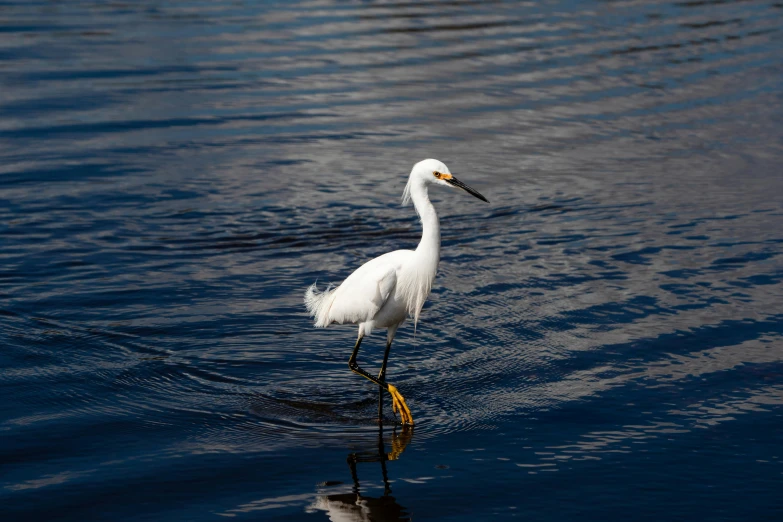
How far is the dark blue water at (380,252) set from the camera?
6.27 meters

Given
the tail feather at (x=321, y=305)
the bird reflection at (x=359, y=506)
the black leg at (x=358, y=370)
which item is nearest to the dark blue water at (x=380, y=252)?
the bird reflection at (x=359, y=506)

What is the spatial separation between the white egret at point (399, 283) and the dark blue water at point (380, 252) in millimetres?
462

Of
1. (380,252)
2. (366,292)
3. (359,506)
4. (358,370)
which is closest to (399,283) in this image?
(366,292)

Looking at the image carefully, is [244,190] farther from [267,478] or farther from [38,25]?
[38,25]

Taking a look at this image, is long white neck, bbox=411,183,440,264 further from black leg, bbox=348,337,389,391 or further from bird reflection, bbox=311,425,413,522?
bird reflection, bbox=311,425,413,522

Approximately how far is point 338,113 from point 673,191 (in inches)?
227

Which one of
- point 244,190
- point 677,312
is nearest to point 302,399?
point 677,312

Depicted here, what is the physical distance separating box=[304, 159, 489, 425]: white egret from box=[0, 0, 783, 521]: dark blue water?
46 cm

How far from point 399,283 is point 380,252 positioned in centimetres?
336

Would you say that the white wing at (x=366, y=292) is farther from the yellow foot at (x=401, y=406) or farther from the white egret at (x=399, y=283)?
the yellow foot at (x=401, y=406)

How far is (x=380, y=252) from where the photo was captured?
10.6 meters

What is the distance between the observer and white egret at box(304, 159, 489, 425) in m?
7.08

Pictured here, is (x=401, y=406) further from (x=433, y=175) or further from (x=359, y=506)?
(x=433, y=175)

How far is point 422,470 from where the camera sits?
20.8ft
